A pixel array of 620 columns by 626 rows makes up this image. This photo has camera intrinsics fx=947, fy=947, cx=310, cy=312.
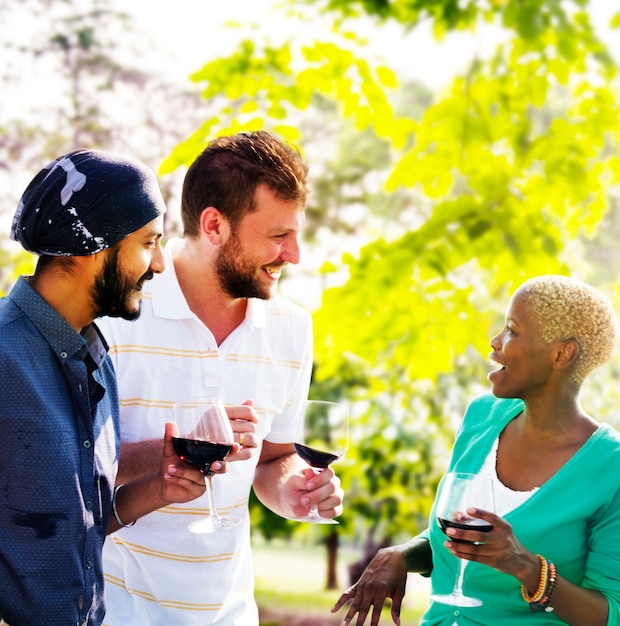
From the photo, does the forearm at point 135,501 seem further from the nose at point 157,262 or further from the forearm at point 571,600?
the forearm at point 571,600

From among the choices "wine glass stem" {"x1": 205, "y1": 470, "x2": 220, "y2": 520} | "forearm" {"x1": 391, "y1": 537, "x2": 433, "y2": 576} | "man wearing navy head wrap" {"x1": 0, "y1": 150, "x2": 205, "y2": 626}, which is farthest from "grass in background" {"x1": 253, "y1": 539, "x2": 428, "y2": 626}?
"man wearing navy head wrap" {"x1": 0, "y1": 150, "x2": 205, "y2": 626}

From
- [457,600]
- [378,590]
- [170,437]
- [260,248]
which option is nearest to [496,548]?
[457,600]

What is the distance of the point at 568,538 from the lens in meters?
2.27

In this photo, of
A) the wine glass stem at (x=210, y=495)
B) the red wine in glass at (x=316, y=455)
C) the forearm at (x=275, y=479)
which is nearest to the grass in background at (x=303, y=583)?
the forearm at (x=275, y=479)

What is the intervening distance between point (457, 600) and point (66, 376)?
1.06m

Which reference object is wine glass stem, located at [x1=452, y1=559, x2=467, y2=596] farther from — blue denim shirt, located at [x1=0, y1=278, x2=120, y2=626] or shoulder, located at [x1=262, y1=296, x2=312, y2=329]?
shoulder, located at [x1=262, y1=296, x2=312, y2=329]

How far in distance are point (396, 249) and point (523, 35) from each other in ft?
4.06

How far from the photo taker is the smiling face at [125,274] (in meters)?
2.09

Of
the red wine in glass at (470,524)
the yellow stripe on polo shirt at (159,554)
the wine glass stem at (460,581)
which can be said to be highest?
the red wine in glass at (470,524)

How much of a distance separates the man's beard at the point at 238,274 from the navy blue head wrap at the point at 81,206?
0.68 metres

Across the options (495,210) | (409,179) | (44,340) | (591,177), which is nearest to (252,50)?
(409,179)

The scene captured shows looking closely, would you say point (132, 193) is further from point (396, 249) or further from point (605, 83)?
point (605, 83)

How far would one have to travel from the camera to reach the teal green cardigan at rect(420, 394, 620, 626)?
222cm

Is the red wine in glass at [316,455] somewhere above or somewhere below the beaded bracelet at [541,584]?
above
